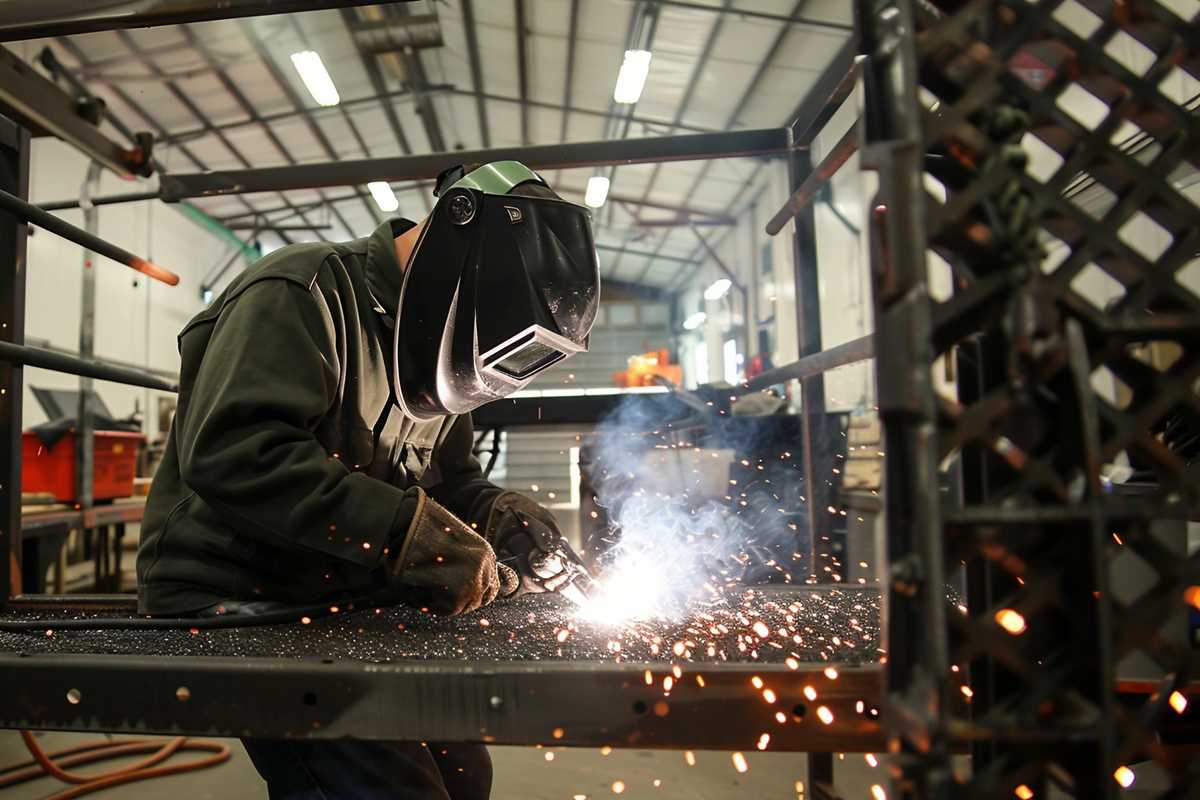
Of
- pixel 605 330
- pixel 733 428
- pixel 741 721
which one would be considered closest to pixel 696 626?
pixel 741 721

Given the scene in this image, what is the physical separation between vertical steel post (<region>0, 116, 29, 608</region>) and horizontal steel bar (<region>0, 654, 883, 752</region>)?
2.46ft

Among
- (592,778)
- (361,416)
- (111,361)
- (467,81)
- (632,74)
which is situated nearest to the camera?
(361,416)

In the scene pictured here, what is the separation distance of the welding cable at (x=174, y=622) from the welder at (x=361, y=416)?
33 millimetres

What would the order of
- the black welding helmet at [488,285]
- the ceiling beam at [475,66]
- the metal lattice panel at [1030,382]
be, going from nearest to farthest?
the metal lattice panel at [1030,382]
the black welding helmet at [488,285]
the ceiling beam at [475,66]

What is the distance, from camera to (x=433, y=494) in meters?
1.94

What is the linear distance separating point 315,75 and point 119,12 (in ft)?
23.8

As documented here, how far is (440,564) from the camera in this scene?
120 cm

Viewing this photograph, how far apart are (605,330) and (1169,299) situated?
1584 centimetres

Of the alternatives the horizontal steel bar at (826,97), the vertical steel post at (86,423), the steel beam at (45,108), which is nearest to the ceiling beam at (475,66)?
the vertical steel post at (86,423)

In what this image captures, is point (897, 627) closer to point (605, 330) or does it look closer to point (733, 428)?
point (733, 428)

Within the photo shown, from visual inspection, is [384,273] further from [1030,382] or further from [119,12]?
[1030,382]

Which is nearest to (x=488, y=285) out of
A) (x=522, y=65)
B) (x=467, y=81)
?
(x=522, y=65)

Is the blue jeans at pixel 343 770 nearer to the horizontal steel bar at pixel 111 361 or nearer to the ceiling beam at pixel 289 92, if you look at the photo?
the horizontal steel bar at pixel 111 361

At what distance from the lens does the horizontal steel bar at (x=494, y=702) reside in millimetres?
885
